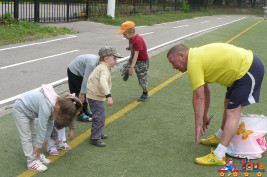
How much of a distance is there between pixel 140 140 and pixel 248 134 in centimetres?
137

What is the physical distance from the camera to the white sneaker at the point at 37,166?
413 cm

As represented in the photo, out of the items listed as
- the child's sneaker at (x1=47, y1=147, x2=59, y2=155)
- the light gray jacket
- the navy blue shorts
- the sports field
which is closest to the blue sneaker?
the sports field

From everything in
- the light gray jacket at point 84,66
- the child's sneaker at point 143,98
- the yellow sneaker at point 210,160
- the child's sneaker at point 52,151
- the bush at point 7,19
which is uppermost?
the bush at point 7,19

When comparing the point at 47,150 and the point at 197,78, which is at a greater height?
the point at 197,78

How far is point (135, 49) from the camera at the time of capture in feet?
21.8

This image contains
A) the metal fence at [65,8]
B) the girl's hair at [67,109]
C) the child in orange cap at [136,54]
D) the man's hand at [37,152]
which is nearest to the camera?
the girl's hair at [67,109]

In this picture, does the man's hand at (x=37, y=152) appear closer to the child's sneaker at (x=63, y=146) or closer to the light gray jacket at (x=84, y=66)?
the child's sneaker at (x=63, y=146)

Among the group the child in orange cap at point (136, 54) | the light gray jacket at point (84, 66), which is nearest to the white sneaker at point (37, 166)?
the light gray jacket at point (84, 66)

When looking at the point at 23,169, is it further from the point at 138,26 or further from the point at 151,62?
the point at 138,26

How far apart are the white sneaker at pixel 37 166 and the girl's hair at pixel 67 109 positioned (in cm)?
51

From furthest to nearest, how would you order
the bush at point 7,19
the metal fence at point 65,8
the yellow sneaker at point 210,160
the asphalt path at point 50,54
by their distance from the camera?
the metal fence at point 65,8 < the bush at point 7,19 < the asphalt path at point 50,54 < the yellow sneaker at point 210,160

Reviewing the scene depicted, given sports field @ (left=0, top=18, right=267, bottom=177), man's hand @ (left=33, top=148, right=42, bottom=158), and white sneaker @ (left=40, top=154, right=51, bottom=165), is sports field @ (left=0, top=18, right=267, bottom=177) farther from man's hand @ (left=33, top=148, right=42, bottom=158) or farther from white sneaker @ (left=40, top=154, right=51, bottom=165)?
man's hand @ (left=33, top=148, right=42, bottom=158)

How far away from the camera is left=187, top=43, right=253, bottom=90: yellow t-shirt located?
427 centimetres

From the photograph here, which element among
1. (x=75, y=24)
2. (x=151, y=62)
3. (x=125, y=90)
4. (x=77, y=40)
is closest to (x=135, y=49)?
(x=125, y=90)
